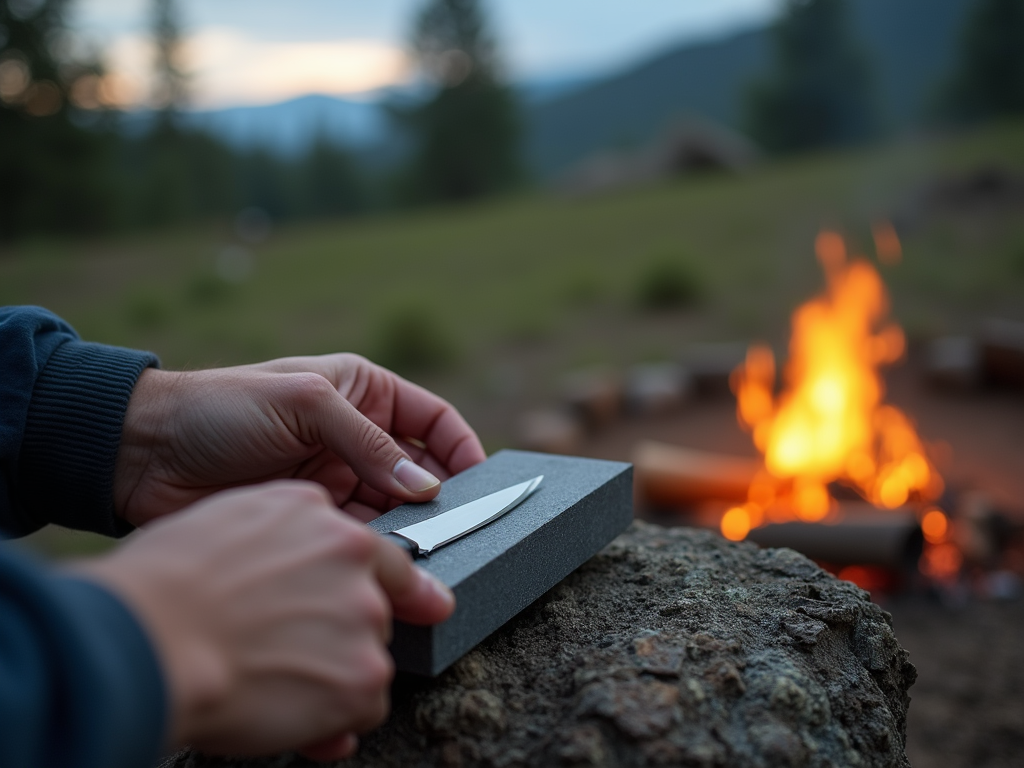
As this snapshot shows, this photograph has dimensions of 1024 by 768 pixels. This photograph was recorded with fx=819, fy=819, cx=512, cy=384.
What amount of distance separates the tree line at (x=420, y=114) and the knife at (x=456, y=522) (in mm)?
18312

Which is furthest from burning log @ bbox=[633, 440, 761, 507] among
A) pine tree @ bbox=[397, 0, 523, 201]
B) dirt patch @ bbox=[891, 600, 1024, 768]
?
pine tree @ bbox=[397, 0, 523, 201]

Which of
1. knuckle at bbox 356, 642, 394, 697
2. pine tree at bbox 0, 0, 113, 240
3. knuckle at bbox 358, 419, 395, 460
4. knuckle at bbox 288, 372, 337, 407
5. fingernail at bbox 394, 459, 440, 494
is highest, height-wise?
pine tree at bbox 0, 0, 113, 240

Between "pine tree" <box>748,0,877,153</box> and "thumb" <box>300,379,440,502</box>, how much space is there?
71.1 feet

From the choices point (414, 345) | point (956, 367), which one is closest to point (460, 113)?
point (414, 345)

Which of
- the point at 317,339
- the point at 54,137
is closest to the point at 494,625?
the point at 317,339

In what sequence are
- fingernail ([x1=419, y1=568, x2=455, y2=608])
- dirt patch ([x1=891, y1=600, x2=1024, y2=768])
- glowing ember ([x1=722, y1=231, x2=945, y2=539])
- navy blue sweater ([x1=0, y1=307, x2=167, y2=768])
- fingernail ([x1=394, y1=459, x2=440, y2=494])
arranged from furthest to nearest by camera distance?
glowing ember ([x1=722, y1=231, x2=945, y2=539]) < dirt patch ([x1=891, y1=600, x2=1024, y2=768]) < fingernail ([x1=394, y1=459, x2=440, y2=494]) < fingernail ([x1=419, y1=568, x2=455, y2=608]) < navy blue sweater ([x1=0, y1=307, x2=167, y2=768])

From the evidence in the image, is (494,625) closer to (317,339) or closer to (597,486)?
(597,486)

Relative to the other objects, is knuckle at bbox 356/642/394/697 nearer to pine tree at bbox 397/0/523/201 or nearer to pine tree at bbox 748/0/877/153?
pine tree at bbox 748/0/877/153

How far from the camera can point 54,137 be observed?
1767 cm

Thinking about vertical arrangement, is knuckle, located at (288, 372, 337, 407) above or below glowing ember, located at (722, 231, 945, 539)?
above

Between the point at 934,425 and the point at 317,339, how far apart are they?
5.07m

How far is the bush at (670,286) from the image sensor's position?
7801 millimetres

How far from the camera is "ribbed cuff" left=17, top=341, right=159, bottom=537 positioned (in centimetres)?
164

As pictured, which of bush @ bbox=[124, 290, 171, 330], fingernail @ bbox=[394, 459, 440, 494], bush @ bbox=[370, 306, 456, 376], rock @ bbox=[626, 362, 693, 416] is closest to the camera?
fingernail @ bbox=[394, 459, 440, 494]
